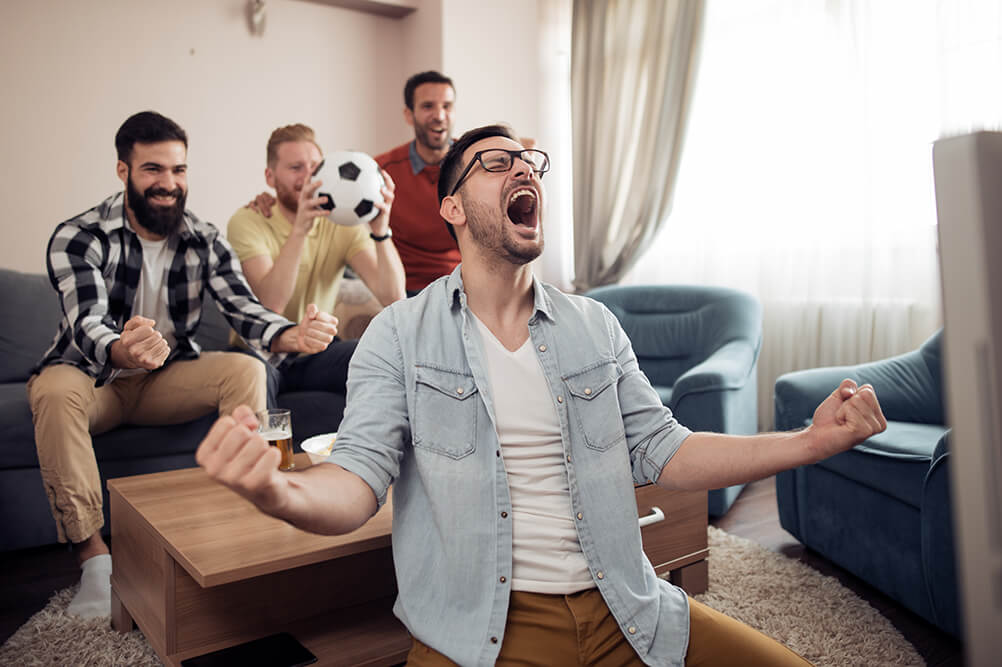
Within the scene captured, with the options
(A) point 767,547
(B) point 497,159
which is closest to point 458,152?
(B) point 497,159

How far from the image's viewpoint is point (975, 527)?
15.3 inches

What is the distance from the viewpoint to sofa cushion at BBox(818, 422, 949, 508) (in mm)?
1731

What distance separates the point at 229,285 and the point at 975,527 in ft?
7.82

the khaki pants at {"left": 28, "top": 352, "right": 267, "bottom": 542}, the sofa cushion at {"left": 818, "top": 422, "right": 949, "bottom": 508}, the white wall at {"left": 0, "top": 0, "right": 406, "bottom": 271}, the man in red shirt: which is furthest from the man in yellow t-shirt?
the sofa cushion at {"left": 818, "top": 422, "right": 949, "bottom": 508}

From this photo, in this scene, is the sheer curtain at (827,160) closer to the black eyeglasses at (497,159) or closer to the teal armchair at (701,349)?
the teal armchair at (701,349)

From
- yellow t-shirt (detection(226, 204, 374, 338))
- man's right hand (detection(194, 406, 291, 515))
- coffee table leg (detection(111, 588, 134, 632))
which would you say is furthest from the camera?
yellow t-shirt (detection(226, 204, 374, 338))

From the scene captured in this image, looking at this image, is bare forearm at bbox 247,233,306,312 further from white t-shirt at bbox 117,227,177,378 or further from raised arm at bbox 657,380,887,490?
raised arm at bbox 657,380,887,490

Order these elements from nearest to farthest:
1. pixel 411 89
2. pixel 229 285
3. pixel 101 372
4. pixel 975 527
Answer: pixel 975 527
pixel 101 372
pixel 229 285
pixel 411 89

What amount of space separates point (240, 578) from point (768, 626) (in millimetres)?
1199

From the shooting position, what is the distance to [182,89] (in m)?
3.89

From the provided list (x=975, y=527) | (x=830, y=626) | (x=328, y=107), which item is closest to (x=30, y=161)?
(x=328, y=107)

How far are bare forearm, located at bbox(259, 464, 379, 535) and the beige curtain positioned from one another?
3.14m

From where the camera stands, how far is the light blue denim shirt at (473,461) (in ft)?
3.33

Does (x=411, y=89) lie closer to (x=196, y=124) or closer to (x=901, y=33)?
(x=196, y=124)
